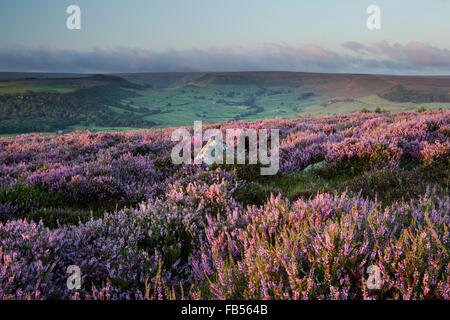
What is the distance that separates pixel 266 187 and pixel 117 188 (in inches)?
108

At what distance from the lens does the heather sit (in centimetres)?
188

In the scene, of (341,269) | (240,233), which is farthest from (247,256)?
(341,269)

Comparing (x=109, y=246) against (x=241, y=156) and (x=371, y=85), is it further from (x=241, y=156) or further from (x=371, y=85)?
(x=371, y=85)

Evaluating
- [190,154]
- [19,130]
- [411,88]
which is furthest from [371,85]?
[190,154]

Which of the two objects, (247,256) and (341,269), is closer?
(341,269)

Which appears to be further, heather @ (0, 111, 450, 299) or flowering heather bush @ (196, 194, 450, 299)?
heather @ (0, 111, 450, 299)

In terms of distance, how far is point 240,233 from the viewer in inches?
105

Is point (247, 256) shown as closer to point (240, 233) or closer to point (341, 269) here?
point (240, 233)

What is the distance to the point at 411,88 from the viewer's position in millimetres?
148875

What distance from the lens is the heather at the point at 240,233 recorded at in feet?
6.16

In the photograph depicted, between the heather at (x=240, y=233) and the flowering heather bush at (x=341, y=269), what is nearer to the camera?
the flowering heather bush at (x=341, y=269)

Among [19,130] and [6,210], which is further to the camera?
[19,130]
